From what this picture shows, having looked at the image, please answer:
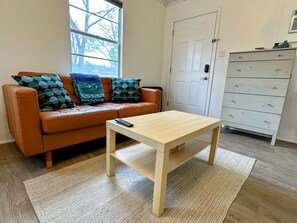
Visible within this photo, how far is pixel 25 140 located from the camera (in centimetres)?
122

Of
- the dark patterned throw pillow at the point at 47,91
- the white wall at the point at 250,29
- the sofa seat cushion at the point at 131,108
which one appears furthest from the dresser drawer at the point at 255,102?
the dark patterned throw pillow at the point at 47,91

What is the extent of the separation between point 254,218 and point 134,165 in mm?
809

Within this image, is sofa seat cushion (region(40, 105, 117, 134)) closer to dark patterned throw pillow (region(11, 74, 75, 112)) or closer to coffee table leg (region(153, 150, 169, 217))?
dark patterned throw pillow (region(11, 74, 75, 112))

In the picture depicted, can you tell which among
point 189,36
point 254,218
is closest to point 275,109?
point 254,218

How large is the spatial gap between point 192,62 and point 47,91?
2.64 meters

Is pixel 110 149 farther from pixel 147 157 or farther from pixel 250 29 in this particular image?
pixel 250 29

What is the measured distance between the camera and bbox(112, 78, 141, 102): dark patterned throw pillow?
2.34 m

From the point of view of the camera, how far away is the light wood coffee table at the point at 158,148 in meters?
0.90

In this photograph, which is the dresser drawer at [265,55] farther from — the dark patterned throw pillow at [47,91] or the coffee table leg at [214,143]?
the dark patterned throw pillow at [47,91]

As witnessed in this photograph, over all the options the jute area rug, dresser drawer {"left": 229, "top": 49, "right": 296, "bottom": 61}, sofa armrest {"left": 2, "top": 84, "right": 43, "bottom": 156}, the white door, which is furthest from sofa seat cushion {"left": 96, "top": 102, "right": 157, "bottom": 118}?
dresser drawer {"left": 229, "top": 49, "right": 296, "bottom": 61}

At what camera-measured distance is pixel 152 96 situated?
239 cm

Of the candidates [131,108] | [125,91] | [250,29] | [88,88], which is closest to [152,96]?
[125,91]

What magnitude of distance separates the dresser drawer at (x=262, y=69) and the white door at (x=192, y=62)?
2.27ft

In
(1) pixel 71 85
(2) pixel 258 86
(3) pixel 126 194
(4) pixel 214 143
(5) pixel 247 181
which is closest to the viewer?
(3) pixel 126 194
